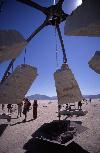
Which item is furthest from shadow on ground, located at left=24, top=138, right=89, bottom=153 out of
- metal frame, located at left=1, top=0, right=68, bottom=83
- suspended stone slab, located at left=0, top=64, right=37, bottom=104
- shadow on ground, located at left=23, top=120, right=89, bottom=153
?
metal frame, located at left=1, top=0, right=68, bottom=83

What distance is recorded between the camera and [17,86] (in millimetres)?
7664

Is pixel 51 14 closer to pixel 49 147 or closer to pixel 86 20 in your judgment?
pixel 49 147

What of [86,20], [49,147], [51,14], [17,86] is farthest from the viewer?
[49,147]

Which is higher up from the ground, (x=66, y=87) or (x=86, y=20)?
(x=86, y=20)

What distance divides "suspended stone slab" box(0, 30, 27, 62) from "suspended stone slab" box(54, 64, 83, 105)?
5.32 m

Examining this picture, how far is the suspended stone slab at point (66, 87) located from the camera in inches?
359

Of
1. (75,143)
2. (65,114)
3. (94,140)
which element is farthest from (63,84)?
(65,114)

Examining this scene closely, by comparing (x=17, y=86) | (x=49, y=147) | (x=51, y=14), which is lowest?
(x=49, y=147)

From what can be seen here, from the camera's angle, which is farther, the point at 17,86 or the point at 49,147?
the point at 49,147

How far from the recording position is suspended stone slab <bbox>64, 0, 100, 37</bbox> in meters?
3.10

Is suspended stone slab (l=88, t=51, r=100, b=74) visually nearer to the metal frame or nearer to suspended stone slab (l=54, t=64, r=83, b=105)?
suspended stone slab (l=54, t=64, r=83, b=105)

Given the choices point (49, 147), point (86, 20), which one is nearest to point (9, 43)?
point (86, 20)

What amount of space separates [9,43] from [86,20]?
4.87ft

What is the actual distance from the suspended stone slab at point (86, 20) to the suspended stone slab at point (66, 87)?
5.61 meters
